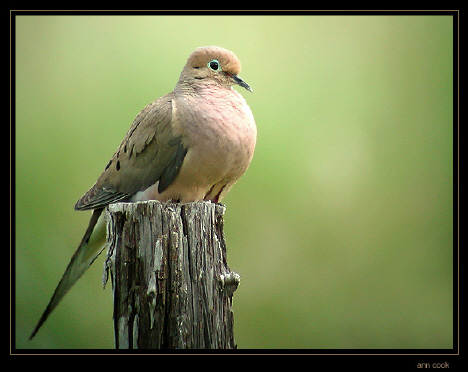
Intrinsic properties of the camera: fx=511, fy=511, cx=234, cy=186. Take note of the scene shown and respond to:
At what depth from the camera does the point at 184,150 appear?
3.23 meters

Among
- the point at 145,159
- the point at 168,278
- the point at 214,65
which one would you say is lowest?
the point at 168,278

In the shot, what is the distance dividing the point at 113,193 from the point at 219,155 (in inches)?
31.5

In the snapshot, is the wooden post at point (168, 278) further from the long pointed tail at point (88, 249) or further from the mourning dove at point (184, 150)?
the long pointed tail at point (88, 249)

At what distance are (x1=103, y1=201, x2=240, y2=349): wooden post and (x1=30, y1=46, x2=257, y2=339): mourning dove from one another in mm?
692

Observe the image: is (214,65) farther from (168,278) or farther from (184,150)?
(168,278)

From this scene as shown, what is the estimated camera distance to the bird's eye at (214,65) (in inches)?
141

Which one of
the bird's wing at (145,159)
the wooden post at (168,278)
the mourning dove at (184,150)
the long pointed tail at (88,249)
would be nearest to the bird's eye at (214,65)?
the mourning dove at (184,150)

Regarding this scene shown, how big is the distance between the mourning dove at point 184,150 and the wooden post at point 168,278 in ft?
2.27

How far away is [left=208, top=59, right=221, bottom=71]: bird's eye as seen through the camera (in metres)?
3.58

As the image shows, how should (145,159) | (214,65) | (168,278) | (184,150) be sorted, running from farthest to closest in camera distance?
(214,65) < (145,159) < (184,150) < (168,278)

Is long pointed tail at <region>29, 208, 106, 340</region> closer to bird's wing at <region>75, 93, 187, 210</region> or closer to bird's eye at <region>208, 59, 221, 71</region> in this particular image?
bird's wing at <region>75, 93, 187, 210</region>

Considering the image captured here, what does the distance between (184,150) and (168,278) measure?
1.04m

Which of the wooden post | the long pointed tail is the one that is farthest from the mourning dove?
the wooden post

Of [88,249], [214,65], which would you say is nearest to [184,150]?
[214,65]
